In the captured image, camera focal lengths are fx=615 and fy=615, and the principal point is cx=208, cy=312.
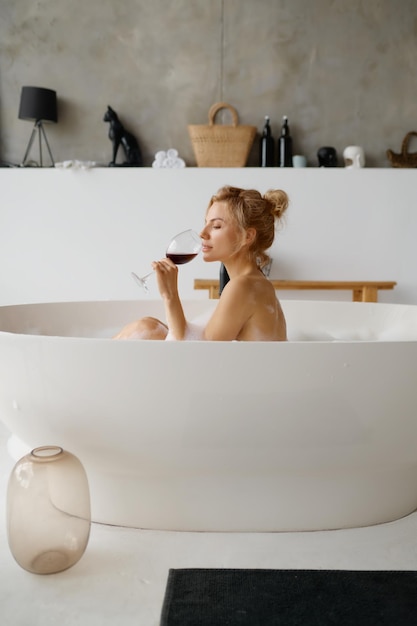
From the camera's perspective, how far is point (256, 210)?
1645mm

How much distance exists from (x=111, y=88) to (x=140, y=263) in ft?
4.24

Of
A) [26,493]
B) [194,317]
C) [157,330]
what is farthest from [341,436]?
[194,317]

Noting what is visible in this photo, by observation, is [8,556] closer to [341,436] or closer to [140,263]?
[341,436]

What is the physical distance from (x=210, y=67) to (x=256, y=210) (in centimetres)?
296

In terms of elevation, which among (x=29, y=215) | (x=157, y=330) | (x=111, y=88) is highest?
(x=111, y=88)

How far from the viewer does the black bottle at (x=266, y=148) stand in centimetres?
412

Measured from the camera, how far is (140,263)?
4.05 meters

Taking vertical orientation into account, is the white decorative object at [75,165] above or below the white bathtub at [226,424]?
above

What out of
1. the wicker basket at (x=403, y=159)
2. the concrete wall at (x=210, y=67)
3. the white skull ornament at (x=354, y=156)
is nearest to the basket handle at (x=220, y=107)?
the concrete wall at (x=210, y=67)

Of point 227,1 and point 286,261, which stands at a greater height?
point 227,1

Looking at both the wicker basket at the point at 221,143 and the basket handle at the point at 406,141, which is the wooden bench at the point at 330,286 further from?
the basket handle at the point at 406,141

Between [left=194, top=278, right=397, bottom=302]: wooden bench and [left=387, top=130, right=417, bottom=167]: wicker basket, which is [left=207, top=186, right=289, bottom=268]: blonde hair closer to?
[left=194, top=278, right=397, bottom=302]: wooden bench

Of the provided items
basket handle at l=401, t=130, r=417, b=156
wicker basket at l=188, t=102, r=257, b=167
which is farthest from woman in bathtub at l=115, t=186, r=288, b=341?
basket handle at l=401, t=130, r=417, b=156

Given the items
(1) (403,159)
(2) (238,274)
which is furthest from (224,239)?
(1) (403,159)
